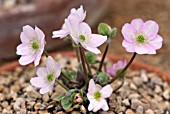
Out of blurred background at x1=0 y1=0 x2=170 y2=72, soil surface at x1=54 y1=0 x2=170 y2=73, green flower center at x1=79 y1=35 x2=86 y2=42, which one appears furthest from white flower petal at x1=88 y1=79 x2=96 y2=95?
soil surface at x1=54 y1=0 x2=170 y2=73

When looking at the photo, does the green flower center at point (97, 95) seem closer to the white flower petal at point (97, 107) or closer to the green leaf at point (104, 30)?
the white flower petal at point (97, 107)

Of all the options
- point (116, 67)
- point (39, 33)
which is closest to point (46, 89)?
point (39, 33)

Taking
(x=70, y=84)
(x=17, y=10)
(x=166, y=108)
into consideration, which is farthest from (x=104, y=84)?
(x=17, y=10)

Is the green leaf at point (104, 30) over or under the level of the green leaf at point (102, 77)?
over

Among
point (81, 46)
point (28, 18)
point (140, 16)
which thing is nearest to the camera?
point (81, 46)

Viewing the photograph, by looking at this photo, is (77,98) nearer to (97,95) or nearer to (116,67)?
(97,95)

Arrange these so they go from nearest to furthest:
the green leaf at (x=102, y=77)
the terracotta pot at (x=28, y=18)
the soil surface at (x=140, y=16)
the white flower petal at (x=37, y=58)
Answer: the white flower petal at (x=37, y=58)
the green leaf at (x=102, y=77)
the terracotta pot at (x=28, y=18)
the soil surface at (x=140, y=16)

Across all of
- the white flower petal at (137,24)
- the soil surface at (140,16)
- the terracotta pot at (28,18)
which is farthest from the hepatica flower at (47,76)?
the soil surface at (140,16)
